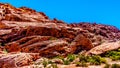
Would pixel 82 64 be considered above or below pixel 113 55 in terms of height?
below

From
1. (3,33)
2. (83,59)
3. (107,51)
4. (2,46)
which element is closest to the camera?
(83,59)

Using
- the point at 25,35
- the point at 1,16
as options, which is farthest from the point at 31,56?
the point at 1,16

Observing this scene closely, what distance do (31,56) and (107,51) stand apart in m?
10.7

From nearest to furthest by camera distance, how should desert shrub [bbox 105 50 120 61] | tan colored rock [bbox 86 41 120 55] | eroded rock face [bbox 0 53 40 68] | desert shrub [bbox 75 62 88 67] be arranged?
desert shrub [bbox 75 62 88 67], desert shrub [bbox 105 50 120 61], eroded rock face [bbox 0 53 40 68], tan colored rock [bbox 86 41 120 55]

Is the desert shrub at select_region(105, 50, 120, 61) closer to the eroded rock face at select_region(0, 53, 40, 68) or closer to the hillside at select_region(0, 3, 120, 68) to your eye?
the hillside at select_region(0, 3, 120, 68)

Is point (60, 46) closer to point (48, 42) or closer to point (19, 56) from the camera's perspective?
point (48, 42)

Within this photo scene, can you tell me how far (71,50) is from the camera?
45.5 m

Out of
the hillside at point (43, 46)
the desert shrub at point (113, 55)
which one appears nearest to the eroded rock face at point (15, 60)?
the hillside at point (43, 46)

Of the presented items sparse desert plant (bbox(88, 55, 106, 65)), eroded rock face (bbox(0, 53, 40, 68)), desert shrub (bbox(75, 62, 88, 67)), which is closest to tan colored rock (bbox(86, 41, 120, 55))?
sparse desert plant (bbox(88, 55, 106, 65))

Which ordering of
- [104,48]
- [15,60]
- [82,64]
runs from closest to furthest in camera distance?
[82,64] < [15,60] < [104,48]

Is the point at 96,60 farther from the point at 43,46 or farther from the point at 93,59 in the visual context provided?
the point at 43,46

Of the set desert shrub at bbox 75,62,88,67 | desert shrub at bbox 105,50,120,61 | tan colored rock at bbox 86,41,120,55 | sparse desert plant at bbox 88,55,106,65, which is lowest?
desert shrub at bbox 75,62,88,67

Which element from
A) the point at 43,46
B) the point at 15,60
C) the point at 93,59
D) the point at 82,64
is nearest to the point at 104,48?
the point at 93,59

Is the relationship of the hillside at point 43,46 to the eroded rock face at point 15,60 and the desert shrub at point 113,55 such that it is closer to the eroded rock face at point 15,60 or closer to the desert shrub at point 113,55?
the eroded rock face at point 15,60
